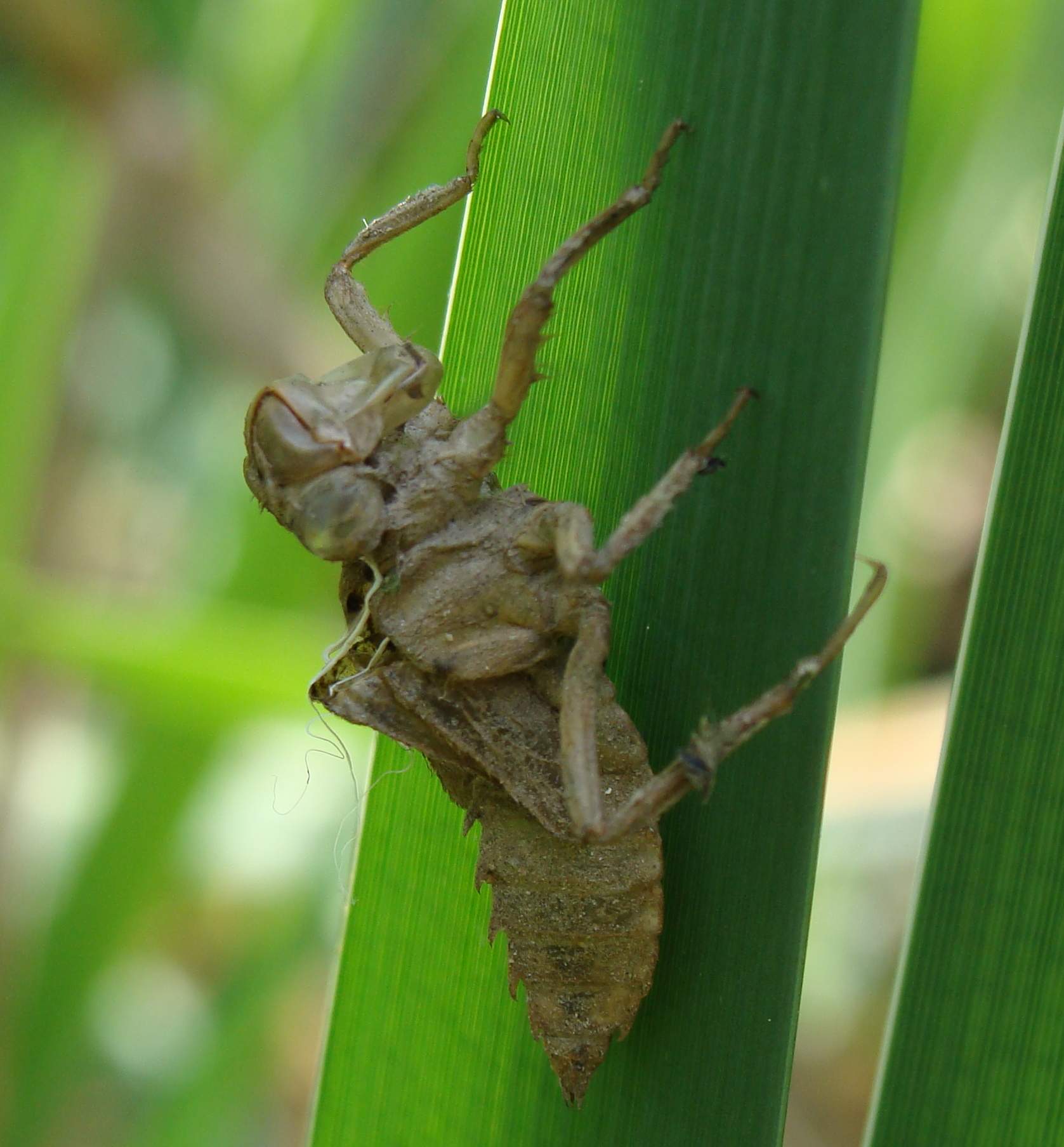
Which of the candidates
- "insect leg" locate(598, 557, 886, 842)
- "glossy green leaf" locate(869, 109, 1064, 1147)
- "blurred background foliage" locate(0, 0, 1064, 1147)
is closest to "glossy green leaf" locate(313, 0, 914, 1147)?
"insect leg" locate(598, 557, 886, 842)

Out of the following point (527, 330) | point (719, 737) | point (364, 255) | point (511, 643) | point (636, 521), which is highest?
point (364, 255)

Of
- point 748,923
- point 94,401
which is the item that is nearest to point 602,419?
point 748,923

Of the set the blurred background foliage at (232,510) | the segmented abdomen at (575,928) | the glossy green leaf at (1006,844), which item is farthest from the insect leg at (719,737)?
the blurred background foliage at (232,510)

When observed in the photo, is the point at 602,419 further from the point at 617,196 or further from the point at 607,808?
the point at 607,808

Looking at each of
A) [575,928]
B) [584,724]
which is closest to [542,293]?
[584,724]

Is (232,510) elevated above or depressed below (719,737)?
above

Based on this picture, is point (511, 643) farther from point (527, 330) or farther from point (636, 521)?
point (527, 330)
